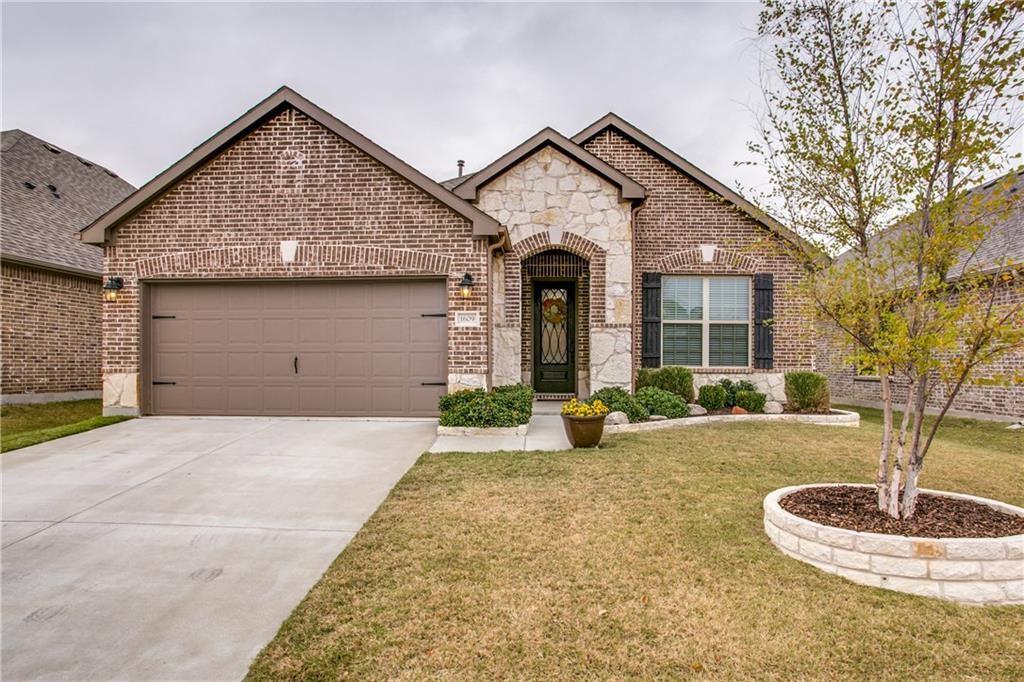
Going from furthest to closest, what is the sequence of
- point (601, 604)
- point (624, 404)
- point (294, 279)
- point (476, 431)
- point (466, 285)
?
point (624, 404)
point (294, 279)
point (466, 285)
point (476, 431)
point (601, 604)

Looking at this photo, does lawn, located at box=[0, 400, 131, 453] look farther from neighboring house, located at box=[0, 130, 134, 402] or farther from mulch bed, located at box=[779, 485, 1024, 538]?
mulch bed, located at box=[779, 485, 1024, 538]

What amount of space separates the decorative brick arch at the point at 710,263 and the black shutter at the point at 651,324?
0.37 meters

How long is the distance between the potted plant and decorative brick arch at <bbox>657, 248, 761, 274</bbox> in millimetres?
5403

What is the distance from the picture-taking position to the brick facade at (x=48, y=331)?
11570 millimetres

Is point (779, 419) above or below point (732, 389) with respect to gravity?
below

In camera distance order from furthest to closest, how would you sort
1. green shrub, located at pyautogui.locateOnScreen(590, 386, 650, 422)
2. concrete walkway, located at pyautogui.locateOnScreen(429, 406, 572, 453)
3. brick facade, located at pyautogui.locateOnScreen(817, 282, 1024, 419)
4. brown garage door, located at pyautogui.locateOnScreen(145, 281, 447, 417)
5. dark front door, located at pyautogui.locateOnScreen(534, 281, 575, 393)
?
dark front door, located at pyautogui.locateOnScreen(534, 281, 575, 393) < brick facade, located at pyautogui.locateOnScreen(817, 282, 1024, 419) < green shrub, located at pyautogui.locateOnScreen(590, 386, 650, 422) < brown garage door, located at pyautogui.locateOnScreen(145, 281, 447, 417) < concrete walkway, located at pyautogui.locateOnScreen(429, 406, 572, 453)

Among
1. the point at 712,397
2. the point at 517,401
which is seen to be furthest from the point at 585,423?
the point at 712,397

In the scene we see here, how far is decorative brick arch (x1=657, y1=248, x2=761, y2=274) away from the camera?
39.4 ft

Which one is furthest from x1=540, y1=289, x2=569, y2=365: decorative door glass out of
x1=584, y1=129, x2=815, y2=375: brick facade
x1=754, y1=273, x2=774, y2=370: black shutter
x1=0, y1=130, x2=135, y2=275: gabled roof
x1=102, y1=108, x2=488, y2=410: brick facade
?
x1=0, y1=130, x2=135, y2=275: gabled roof

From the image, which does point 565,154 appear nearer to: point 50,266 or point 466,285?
point 466,285

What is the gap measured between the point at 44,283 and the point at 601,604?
14.3m

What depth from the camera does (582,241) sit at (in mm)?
10906

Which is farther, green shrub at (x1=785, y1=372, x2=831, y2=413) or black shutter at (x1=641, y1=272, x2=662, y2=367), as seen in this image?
black shutter at (x1=641, y1=272, x2=662, y2=367)

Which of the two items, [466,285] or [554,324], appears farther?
[554,324]
